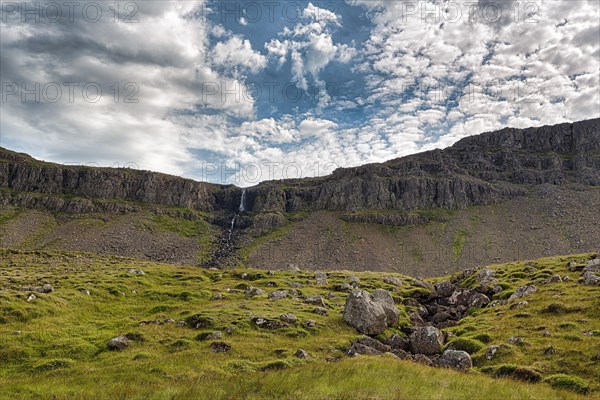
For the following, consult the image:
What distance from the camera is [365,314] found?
1523 inches

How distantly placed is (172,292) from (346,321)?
2520 centimetres

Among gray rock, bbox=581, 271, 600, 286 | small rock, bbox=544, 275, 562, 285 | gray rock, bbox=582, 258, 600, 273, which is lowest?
small rock, bbox=544, 275, 562, 285

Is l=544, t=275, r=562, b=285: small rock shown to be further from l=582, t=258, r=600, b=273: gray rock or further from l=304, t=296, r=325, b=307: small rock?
l=304, t=296, r=325, b=307: small rock

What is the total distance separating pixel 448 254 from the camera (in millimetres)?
171375

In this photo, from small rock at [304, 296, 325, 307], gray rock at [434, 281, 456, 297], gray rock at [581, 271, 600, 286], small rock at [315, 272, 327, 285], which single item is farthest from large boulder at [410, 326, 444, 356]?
small rock at [315, 272, 327, 285]

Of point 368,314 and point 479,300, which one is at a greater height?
point 368,314

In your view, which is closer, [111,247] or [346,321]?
[346,321]

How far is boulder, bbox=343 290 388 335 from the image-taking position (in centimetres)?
3788

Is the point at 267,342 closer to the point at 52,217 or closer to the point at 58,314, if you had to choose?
the point at 58,314

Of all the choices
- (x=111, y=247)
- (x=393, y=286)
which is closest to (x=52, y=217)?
(x=111, y=247)

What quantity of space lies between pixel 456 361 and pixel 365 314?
1301cm

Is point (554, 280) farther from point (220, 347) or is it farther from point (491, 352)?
point (220, 347)

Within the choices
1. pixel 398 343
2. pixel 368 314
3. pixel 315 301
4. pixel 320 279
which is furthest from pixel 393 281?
pixel 398 343

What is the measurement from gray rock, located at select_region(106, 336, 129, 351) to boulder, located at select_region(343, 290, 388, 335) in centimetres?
2193
